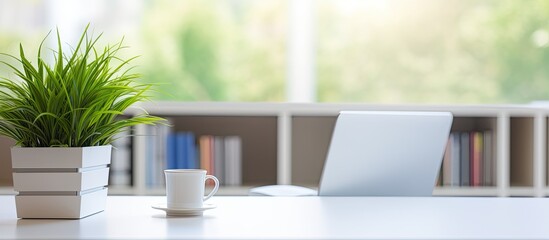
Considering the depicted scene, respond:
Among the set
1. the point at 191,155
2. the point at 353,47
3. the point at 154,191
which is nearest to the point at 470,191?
the point at 191,155

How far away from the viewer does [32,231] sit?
1192 millimetres

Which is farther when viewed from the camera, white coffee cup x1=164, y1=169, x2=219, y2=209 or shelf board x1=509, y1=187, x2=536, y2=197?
shelf board x1=509, y1=187, x2=536, y2=197

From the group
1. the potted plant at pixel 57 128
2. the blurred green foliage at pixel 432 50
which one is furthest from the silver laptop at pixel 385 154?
the blurred green foliage at pixel 432 50

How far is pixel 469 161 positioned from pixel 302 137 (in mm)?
786

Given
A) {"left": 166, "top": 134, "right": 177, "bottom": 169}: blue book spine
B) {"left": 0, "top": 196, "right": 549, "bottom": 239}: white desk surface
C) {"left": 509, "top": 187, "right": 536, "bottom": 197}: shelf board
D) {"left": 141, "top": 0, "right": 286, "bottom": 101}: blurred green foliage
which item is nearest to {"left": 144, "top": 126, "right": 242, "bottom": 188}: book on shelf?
{"left": 166, "top": 134, "right": 177, "bottom": 169}: blue book spine

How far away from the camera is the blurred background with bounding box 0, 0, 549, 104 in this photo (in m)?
6.62

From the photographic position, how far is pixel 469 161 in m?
3.57

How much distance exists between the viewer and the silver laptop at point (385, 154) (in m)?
2.08

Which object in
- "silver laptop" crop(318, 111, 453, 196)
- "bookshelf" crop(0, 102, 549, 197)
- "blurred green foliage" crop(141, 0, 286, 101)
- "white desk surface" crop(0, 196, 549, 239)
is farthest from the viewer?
"blurred green foliage" crop(141, 0, 286, 101)

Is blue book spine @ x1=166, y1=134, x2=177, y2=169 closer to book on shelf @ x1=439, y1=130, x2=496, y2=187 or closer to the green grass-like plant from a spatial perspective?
book on shelf @ x1=439, y1=130, x2=496, y2=187

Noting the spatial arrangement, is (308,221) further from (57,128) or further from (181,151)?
(181,151)

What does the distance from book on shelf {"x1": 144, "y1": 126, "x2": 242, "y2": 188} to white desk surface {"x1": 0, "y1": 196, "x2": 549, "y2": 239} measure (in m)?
1.77

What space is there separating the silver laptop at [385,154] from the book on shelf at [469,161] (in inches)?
57.0

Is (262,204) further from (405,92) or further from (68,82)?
(405,92)
